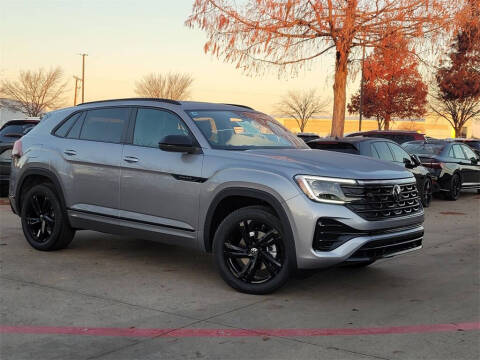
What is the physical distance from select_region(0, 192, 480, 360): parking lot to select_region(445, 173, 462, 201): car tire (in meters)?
8.01

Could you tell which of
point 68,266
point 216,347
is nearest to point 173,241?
point 68,266

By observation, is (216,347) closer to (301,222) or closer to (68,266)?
(301,222)

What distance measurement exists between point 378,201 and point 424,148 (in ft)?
36.2

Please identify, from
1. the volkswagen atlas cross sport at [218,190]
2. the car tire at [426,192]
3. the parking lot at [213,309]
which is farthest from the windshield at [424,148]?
the volkswagen atlas cross sport at [218,190]

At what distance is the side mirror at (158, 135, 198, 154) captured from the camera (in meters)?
6.09

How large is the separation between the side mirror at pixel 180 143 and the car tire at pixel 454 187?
1085 centimetres

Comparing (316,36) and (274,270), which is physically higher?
(316,36)

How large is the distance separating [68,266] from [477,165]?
1277 cm

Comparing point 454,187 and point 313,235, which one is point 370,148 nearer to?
point 454,187

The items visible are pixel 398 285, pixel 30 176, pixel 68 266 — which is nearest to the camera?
pixel 398 285

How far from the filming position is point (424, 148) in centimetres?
1612

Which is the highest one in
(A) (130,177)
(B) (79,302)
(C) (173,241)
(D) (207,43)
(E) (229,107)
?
(D) (207,43)

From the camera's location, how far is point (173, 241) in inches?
247

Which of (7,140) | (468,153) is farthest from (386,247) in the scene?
(468,153)
